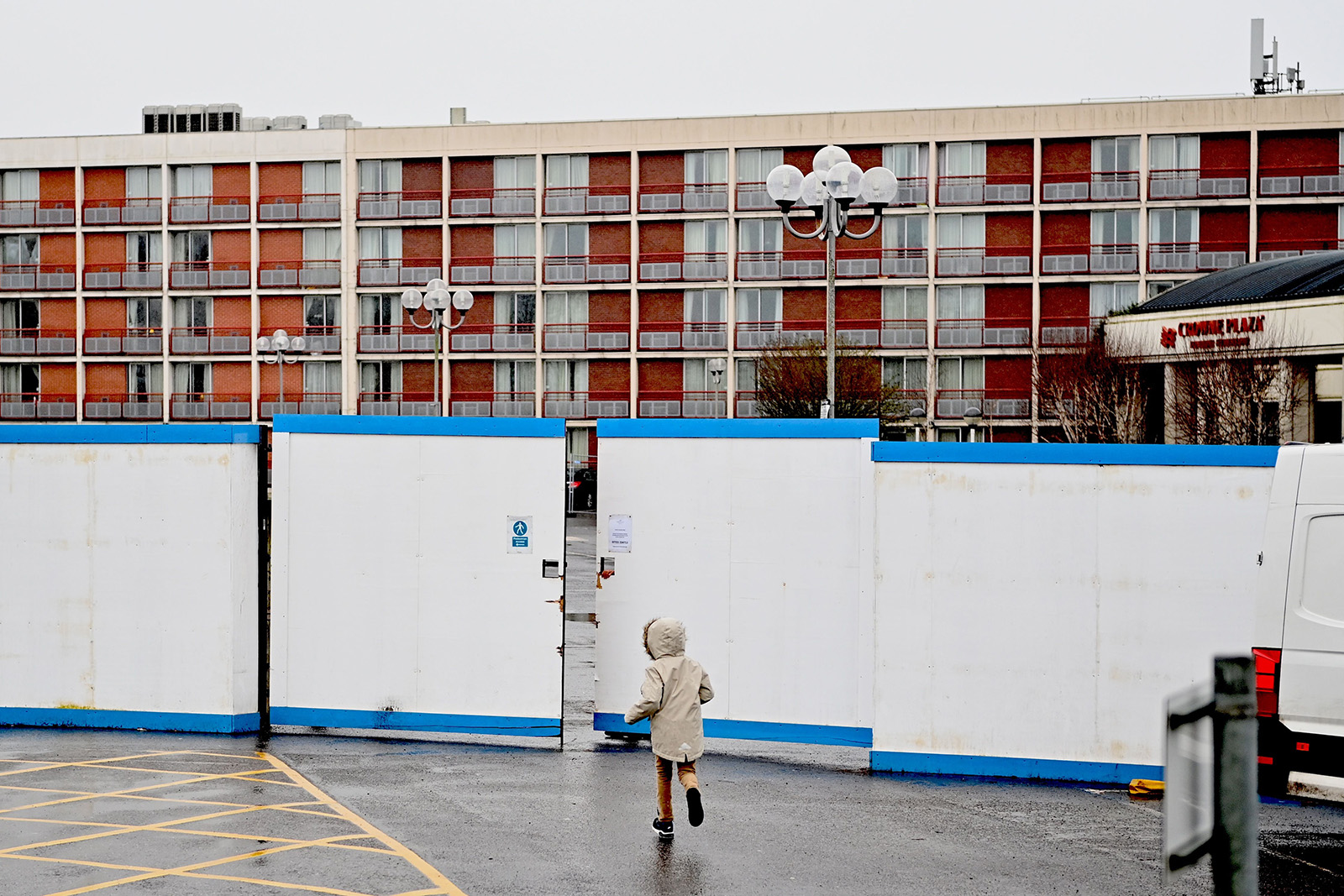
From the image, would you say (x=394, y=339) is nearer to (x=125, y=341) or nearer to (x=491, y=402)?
(x=491, y=402)

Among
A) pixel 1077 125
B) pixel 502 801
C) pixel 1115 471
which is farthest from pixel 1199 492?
pixel 1077 125

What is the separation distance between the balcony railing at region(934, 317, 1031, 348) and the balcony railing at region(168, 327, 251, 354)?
104ft

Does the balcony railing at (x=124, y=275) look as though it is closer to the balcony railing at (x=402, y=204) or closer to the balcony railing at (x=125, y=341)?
the balcony railing at (x=125, y=341)

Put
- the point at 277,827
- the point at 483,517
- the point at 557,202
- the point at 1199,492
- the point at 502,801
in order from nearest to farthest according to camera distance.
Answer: the point at 277,827, the point at 502,801, the point at 1199,492, the point at 483,517, the point at 557,202

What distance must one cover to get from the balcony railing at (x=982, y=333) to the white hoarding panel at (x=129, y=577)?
53341mm

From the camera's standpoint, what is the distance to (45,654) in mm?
11672

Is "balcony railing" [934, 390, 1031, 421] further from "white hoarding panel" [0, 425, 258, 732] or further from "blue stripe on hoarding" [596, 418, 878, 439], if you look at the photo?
"white hoarding panel" [0, 425, 258, 732]

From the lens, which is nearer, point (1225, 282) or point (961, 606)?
point (961, 606)

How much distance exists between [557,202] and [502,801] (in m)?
57.7

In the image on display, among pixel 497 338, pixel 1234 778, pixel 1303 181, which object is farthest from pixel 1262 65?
pixel 1234 778

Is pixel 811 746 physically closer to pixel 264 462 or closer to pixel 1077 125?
pixel 264 462

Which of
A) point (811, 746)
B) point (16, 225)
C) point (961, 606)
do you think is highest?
point (16, 225)

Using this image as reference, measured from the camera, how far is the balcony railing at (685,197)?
63906 mm

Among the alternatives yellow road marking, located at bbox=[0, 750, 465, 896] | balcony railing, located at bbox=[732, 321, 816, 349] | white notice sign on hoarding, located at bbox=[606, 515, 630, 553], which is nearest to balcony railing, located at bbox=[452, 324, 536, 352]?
balcony railing, located at bbox=[732, 321, 816, 349]
